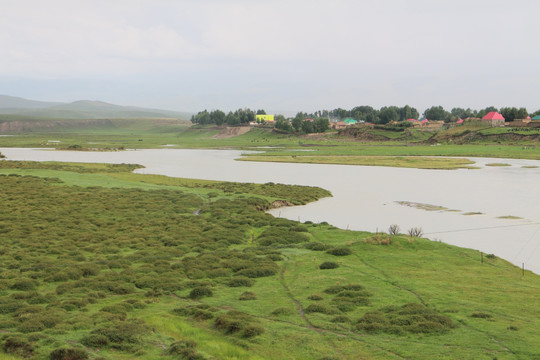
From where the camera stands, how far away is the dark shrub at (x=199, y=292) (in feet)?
92.0

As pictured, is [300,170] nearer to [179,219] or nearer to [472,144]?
[179,219]

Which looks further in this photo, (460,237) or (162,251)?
(460,237)

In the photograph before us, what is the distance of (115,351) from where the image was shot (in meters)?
19.5

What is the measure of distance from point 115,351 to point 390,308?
532 inches

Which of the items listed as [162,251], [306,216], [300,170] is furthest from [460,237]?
[300,170]

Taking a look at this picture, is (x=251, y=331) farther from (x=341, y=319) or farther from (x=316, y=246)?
(x=316, y=246)

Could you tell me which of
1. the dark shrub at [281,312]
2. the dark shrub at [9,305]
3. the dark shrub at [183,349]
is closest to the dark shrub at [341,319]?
the dark shrub at [281,312]

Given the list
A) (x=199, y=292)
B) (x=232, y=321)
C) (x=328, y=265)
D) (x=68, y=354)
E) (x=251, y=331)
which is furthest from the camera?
(x=328, y=265)

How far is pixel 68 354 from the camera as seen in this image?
60.0ft

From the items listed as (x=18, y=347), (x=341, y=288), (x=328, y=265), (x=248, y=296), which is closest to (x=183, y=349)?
(x=18, y=347)

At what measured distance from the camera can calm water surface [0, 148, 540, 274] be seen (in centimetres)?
4822

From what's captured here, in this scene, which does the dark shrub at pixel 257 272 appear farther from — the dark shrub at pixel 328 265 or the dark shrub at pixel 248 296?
the dark shrub at pixel 248 296

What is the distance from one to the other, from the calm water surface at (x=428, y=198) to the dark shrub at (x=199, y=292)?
2421 cm

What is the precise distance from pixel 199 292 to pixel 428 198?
51.5 meters
